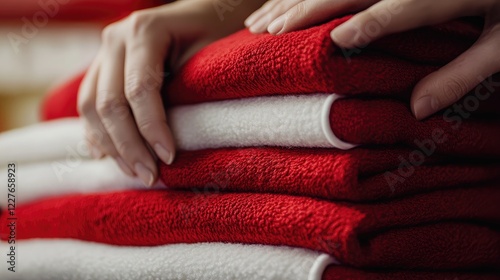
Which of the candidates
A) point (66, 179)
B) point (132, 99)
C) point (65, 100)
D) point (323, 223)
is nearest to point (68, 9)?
point (65, 100)

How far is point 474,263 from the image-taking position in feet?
1.52

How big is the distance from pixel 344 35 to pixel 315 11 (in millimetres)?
52

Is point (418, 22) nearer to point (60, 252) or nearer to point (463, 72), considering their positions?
point (463, 72)

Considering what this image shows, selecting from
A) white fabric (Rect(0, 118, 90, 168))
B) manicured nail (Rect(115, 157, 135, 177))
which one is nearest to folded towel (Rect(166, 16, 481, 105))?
manicured nail (Rect(115, 157, 135, 177))

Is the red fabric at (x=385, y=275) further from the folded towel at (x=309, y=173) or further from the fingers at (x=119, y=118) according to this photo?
the fingers at (x=119, y=118)

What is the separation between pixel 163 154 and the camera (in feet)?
1.67

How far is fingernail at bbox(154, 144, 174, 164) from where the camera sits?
51cm

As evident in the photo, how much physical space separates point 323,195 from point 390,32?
120 millimetres

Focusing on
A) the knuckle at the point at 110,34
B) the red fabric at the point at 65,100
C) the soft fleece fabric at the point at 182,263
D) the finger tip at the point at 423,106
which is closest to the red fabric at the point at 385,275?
the soft fleece fabric at the point at 182,263

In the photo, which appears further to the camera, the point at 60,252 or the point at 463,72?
the point at 60,252

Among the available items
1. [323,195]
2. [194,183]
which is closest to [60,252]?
[194,183]

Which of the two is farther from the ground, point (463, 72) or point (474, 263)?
point (463, 72)

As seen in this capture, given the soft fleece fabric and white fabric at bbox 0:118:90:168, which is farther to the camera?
white fabric at bbox 0:118:90:168

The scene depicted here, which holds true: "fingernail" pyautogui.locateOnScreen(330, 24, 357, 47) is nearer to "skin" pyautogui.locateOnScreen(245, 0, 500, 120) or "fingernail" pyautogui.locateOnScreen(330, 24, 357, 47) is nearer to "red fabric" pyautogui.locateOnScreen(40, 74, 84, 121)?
"skin" pyautogui.locateOnScreen(245, 0, 500, 120)
